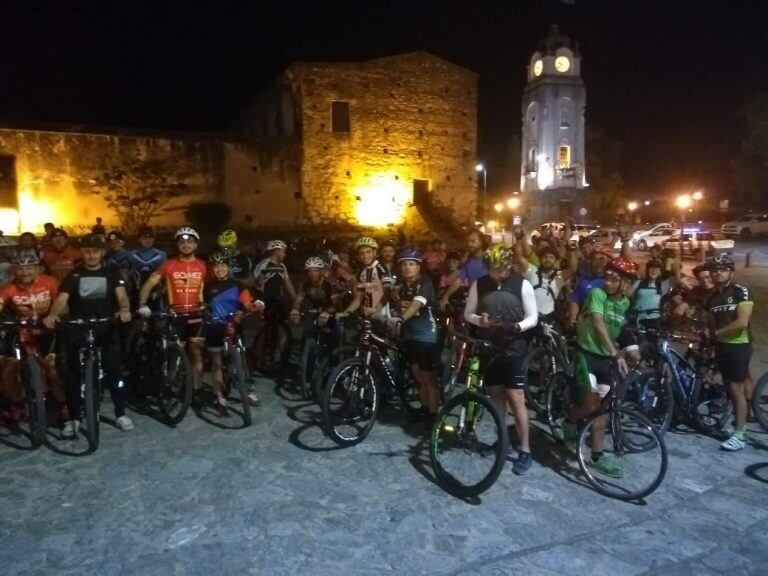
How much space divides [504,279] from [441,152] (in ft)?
83.2

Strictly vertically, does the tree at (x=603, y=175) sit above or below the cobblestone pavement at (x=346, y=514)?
above

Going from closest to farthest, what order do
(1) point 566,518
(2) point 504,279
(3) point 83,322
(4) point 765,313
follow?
(1) point 566,518 → (2) point 504,279 → (3) point 83,322 → (4) point 765,313

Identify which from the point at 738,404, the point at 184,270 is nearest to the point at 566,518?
the point at 738,404

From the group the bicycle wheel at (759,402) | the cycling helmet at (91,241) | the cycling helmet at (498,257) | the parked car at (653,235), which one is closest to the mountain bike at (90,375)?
the cycling helmet at (91,241)

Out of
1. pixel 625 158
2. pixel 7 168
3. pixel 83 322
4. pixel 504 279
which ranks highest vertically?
pixel 625 158

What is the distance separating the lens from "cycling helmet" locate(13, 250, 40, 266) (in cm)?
587

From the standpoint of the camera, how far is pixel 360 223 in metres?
28.4

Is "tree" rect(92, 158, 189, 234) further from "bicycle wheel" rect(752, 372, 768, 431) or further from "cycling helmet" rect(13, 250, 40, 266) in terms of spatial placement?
"bicycle wheel" rect(752, 372, 768, 431)

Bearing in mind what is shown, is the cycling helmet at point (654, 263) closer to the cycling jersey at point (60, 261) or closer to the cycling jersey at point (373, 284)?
the cycling jersey at point (373, 284)

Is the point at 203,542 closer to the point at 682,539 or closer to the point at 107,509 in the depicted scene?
the point at 107,509

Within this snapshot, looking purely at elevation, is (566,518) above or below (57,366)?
below

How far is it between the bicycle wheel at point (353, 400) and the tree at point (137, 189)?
1851 cm

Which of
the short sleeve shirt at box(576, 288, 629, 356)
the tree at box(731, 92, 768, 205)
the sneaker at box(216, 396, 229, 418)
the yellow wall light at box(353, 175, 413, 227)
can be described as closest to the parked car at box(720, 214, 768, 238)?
the tree at box(731, 92, 768, 205)

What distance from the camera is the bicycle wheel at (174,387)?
6203 millimetres
